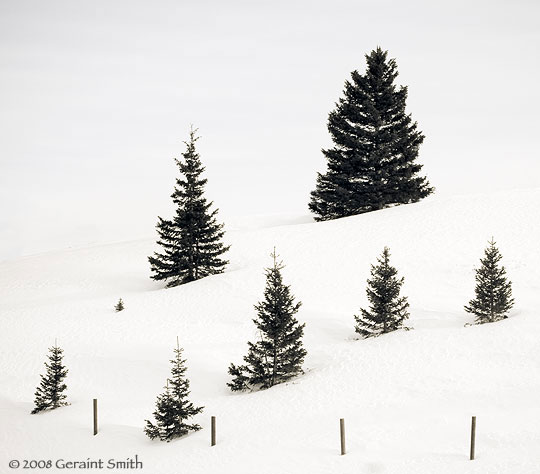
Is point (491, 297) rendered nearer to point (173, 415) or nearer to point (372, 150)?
point (173, 415)

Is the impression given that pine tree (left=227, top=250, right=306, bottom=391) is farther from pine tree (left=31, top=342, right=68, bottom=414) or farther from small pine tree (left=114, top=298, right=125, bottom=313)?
small pine tree (left=114, top=298, right=125, bottom=313)

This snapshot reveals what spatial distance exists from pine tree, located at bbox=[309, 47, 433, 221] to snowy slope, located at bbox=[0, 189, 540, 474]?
24.3ft

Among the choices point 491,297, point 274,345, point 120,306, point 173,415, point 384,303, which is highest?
point 120,306

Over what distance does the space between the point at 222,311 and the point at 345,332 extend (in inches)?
288

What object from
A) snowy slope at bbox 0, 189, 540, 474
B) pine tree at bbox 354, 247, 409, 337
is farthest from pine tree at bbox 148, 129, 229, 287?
pine tree at bbox 354, 247, 409, 337

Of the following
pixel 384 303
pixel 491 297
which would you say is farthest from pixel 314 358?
pixel 491 297

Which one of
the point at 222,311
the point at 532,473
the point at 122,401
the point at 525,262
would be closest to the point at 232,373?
the point at 122,401

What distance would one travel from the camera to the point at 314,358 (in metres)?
23.1

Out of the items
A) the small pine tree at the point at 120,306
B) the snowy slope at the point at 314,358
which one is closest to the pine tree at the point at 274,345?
the snowy slope at the point at 314,358

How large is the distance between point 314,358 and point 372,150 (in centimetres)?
2948

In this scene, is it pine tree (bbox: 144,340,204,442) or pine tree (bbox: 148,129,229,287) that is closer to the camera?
pine tree (bbox: 144,340,204,442)

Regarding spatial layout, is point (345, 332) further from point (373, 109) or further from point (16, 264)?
point (16, 264)

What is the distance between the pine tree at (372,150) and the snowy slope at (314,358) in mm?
7410

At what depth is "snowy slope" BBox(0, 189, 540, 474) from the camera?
15836 millimetres
